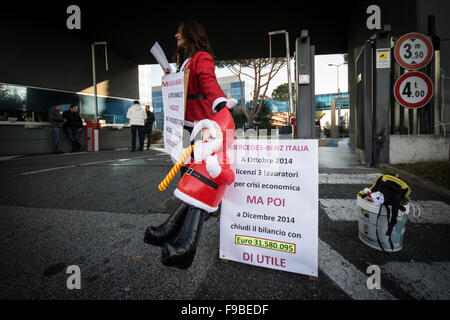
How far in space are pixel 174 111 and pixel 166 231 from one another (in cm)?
95

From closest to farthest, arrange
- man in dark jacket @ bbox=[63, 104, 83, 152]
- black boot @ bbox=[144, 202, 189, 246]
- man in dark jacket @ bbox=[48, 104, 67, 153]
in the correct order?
black boot @ bbox=[144, 202, 189, 246] < man in dark jacket @ bbox=[48, 104, 67, 153] < man in dark jacket @ bbox=[63, 104, 83, 152]

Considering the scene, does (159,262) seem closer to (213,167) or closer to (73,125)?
(213,167)

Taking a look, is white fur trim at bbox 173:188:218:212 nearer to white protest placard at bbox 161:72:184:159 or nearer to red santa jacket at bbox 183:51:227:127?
white protest placard at bbox 161:72:184:159

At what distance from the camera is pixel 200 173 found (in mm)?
1494

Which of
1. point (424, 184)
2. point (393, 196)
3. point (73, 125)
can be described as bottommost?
point (424, 184)

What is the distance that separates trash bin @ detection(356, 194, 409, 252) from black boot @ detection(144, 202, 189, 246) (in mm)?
1547

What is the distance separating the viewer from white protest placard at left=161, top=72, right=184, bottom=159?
178 cm

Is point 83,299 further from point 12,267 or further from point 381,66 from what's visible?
point 381,66

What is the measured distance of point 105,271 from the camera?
5.14ft

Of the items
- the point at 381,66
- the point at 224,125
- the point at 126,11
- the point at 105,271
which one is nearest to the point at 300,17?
the point at 381,66

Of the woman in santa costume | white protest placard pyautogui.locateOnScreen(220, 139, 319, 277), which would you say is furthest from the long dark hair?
white protest placard pyautogui.locateOnScreen(220, 139, 319, 277)

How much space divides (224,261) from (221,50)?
44.9 feet

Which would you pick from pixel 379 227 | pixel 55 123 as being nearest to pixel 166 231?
pixel 379 227
